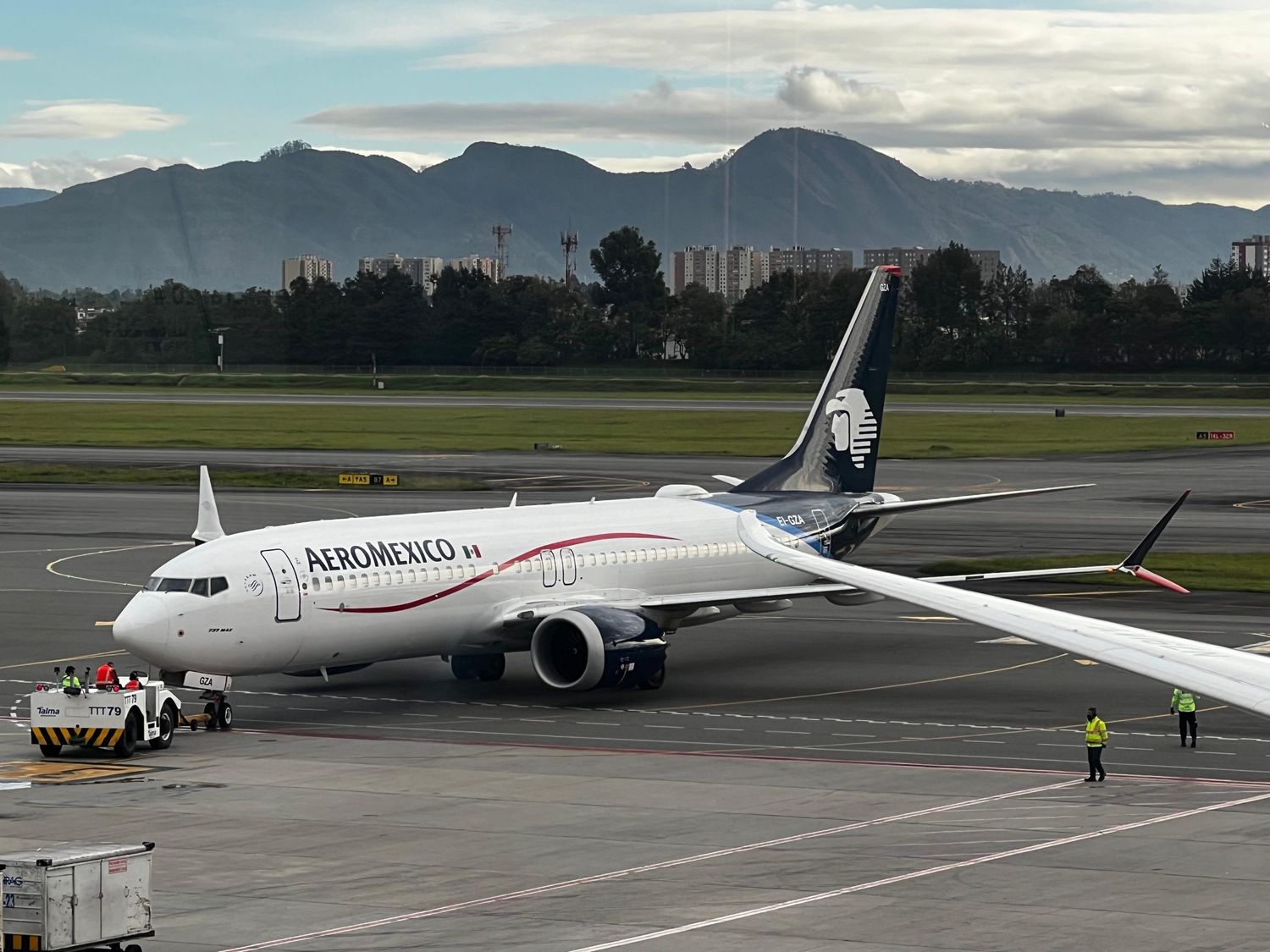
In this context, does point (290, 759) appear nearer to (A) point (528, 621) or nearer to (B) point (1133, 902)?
(A) point (528, 621)

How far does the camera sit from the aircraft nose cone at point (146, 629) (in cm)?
3775

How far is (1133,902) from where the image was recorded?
2477cm

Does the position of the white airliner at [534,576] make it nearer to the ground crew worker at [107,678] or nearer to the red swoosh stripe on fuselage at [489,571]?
the red swoosh stripe on fuselage at [489,571]

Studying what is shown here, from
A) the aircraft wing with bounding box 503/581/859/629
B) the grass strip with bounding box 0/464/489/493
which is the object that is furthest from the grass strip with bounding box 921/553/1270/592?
the grass strip with bounding box 0/464/489/493

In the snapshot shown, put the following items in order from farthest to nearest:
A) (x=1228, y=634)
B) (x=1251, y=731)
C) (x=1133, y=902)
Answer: (x=1228, y=634), (x=1251, y=731), (x=1133, y=902)

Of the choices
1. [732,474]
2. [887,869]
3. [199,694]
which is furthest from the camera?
[732,474]

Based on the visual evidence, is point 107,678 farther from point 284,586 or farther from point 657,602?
A: point 657,602

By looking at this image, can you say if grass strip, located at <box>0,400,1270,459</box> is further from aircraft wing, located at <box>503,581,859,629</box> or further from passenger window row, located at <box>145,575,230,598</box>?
passenger window row, located at <box>145,575,230,598</box>

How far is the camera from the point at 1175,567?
65.3 meters

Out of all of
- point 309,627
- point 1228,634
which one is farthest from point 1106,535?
point 309,627

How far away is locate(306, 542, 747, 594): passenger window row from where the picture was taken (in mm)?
40031

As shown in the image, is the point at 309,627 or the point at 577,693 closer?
the point at 309,627

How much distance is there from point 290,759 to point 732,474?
66.7 m

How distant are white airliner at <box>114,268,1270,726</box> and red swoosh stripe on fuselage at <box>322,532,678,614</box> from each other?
4cm
